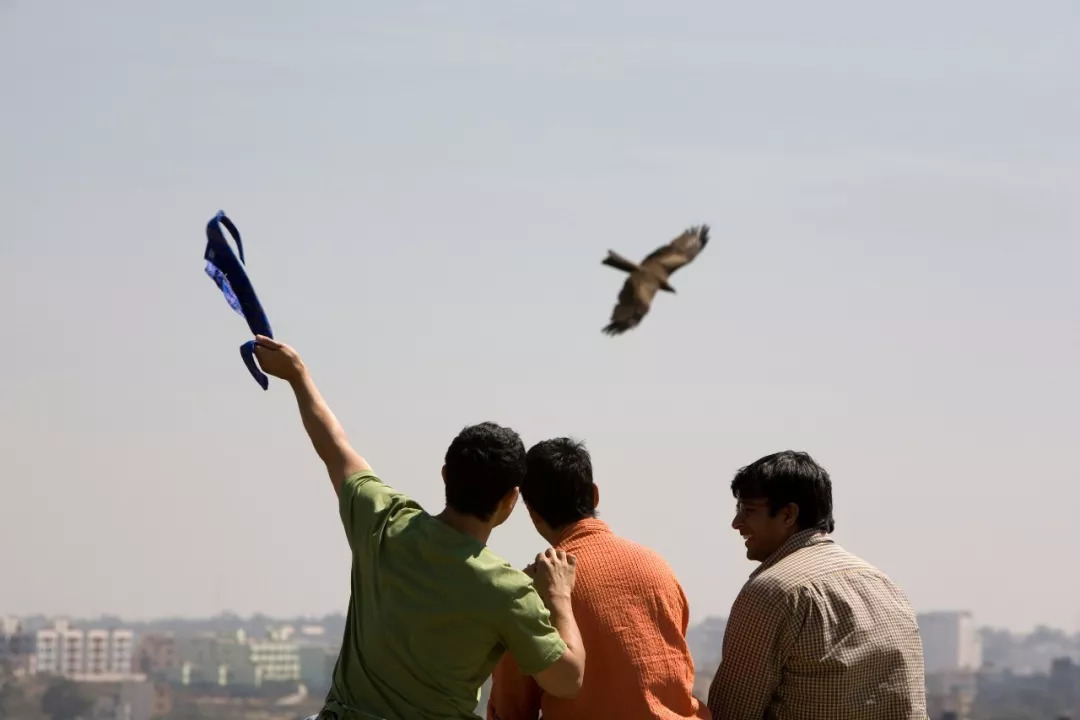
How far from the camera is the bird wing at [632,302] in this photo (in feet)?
32.9

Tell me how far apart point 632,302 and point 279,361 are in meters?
4.16

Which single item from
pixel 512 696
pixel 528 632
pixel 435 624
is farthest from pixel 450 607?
pixel 512 696

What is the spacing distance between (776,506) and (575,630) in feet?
3.47

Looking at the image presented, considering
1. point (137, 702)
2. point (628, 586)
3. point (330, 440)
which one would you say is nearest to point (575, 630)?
point (628, 586)

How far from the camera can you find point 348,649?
19.8ft

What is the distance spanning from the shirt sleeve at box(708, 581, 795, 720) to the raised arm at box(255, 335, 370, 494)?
133cm

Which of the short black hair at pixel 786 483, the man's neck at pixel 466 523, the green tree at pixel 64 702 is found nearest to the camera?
the man's neck at pixel 466 523

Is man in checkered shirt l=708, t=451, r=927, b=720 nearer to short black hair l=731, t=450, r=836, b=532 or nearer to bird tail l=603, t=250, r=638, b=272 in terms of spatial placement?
short black hair l=731, t=450, r=836, b=532

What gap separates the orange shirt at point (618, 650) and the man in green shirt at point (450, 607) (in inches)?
12.5

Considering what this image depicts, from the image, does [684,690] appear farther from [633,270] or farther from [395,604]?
[633,270]

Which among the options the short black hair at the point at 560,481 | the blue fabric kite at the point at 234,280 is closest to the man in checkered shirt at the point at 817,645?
the short black hair at the point at 560,481

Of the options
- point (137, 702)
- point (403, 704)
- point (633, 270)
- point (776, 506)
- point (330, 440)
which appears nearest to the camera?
point (403, 704)

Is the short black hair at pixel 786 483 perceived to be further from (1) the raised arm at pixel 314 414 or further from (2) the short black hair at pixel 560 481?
(1) the raised arm at pixel 314 414

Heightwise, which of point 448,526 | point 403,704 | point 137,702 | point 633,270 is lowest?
point 137,702
